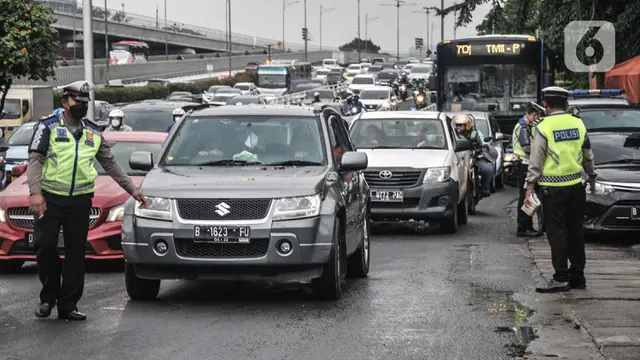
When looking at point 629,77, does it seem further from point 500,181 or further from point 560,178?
point 560,178

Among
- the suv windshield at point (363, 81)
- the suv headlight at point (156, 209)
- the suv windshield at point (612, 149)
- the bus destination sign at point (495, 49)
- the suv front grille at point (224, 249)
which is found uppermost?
the bus destination sign at point (495, 49)

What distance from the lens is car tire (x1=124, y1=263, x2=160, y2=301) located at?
11.0m

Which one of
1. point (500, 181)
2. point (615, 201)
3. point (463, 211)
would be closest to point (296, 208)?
point (615, 201)

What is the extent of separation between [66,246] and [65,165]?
2.14 ft

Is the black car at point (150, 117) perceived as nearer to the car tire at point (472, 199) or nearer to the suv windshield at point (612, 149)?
the car tire at point (472, 199)

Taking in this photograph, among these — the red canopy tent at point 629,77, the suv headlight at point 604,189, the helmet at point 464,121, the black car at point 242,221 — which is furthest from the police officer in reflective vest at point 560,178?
the red canopy tent at point 629,77

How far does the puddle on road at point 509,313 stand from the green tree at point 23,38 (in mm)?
29548

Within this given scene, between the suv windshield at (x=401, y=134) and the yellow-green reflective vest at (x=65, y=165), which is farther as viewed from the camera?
the suv windshield at (x=401, y=134)

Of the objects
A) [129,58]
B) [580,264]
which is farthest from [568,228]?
[129,58]

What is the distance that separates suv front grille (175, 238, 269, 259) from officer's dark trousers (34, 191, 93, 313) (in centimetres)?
84

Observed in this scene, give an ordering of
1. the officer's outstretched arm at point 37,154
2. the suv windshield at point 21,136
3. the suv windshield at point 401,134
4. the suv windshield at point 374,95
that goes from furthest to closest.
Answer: the suv windshield at point 374,95
the suv windshield at point 21,136
the suv windshield at point 401,134
the officer's outstretched arm at point 37,154

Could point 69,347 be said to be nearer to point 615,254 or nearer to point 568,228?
point 568,228

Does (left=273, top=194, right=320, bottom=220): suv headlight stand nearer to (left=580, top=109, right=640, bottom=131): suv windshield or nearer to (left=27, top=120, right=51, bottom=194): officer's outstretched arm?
(left=27, top=120, right=51, bottom=194): officer's outstretched arm

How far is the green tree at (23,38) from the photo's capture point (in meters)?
40.7
